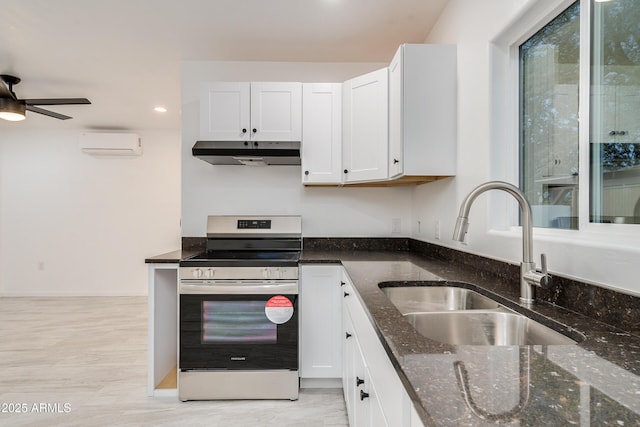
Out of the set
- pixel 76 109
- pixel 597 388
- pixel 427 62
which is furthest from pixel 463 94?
pixel 76 109

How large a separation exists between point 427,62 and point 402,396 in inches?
73.7

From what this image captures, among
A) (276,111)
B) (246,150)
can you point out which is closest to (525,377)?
(246,150)

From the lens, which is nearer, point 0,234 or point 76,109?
point 76,109

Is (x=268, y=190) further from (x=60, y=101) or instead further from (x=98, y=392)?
(x=60, y=101)

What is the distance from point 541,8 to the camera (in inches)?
54.3

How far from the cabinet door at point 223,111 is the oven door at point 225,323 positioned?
1.10 m

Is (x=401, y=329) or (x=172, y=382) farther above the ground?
(x=401, y=329)

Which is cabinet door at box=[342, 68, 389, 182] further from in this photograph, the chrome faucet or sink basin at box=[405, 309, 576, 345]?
sink basin at box=[405, 309, 576, 345]

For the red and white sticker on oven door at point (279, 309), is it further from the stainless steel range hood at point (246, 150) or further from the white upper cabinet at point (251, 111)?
the white upper cabinet at point (251, 111)

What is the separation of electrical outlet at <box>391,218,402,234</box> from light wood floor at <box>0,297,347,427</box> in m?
1.34

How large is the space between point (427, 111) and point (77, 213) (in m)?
5.19

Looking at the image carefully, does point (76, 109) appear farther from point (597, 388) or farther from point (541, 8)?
point (597, 388)

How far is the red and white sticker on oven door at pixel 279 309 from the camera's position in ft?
7.12

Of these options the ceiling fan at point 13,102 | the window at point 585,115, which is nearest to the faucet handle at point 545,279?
the window at point 585,115
